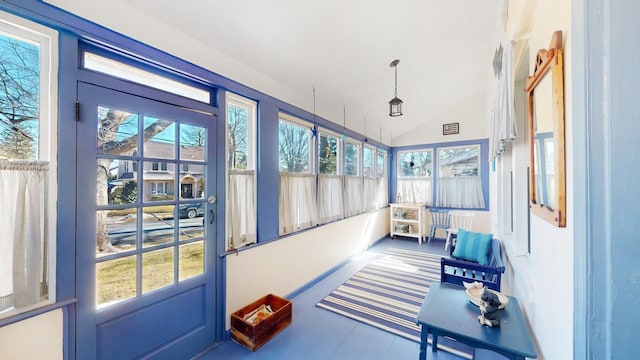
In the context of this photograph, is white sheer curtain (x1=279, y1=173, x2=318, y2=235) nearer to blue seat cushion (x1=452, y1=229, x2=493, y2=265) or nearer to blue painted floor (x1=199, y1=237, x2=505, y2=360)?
blue painted floor (x1=199, y1=237, x2=505, y2=360)

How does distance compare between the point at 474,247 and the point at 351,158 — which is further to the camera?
the point at 351,158

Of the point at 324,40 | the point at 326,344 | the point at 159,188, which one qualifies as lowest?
the point at 326,344

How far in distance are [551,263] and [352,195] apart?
3.21 meters

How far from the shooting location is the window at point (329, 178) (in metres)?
3.36

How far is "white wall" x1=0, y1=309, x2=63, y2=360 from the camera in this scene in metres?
1.13

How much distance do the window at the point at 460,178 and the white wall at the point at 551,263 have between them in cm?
389

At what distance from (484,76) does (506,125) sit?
11.0 feet

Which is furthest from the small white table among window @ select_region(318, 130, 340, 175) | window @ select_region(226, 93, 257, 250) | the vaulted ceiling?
window @ select_region(226, 93, 257, 250)

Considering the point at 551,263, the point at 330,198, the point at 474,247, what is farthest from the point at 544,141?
the point at 330,198

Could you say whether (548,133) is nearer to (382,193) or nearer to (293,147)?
(293,147)

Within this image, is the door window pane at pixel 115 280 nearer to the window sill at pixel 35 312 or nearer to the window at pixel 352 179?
the window sill at pixel 35 312

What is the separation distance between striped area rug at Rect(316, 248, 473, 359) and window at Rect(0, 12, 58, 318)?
7.20 ft

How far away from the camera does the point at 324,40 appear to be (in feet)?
7.21

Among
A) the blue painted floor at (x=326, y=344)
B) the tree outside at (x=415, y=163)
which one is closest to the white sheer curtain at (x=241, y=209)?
the blue painted floor at (x=326, y=344)
